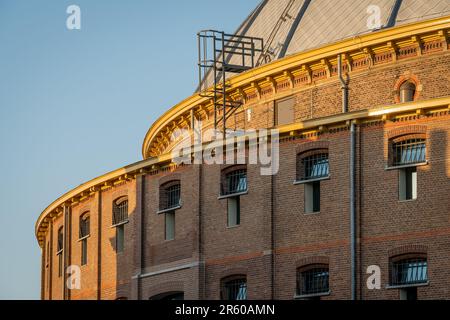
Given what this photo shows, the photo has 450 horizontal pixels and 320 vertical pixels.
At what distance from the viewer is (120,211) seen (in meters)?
63.6

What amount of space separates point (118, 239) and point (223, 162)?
801 cm

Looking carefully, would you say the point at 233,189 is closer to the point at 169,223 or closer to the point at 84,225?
the point at 169,223

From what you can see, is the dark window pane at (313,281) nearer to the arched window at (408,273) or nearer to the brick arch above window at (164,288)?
the arched window at (408,273)

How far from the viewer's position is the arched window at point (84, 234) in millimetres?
66438

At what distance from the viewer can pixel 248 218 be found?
56688 millimetres

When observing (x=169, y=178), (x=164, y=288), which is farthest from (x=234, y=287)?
(x=169, y=178)

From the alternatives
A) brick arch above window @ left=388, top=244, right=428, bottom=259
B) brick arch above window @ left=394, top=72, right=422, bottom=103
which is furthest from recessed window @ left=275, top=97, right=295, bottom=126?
brick arch above window @ left=388, top=244, right=428, bottom=259

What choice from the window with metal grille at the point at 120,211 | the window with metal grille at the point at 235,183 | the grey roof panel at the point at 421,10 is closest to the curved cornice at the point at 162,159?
the window with metal grille at the point at 120,211

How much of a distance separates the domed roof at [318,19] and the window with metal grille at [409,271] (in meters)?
10.1

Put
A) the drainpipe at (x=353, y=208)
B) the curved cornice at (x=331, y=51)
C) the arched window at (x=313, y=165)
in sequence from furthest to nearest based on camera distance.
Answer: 1. the curved cornice at (x=331, y=51)
2. the arched window at (x=313, y=165)
3. the drainpipe at (x=353, y=208)

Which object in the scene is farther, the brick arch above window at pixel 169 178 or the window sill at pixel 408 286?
the brick arch above window at pixel 169 178

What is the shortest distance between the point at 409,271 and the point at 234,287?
26.3 feet
